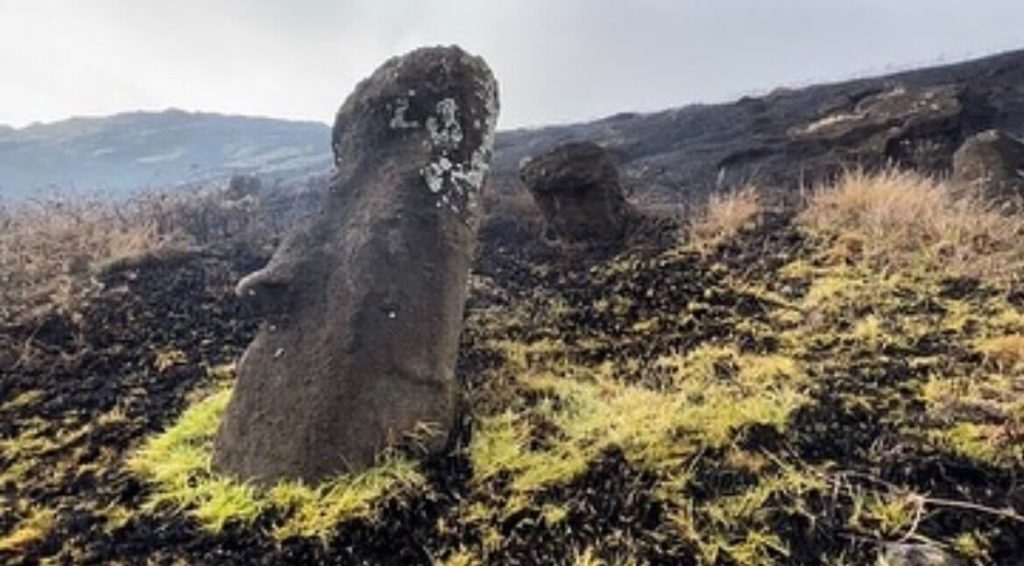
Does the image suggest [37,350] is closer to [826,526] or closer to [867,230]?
[826,526]

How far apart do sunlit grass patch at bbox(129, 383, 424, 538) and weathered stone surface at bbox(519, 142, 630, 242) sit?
423 cm

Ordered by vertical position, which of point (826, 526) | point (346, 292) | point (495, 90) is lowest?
point (826, 526)

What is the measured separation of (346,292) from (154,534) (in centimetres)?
112

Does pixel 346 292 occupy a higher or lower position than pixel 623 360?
higher

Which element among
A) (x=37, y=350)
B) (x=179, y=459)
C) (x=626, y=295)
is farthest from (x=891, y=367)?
(x=37, y=350)

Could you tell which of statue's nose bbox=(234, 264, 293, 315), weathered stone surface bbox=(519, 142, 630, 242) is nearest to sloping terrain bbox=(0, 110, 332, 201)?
weathered stone surface bbox=(519, 142, 630, 242)

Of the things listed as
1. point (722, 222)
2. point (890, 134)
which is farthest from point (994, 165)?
point (890, 134)

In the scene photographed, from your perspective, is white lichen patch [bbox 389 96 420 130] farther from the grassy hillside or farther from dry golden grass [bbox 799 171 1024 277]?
dry golden grass [bbox 799 171 1024 277]

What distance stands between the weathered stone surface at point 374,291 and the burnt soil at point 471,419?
292mm

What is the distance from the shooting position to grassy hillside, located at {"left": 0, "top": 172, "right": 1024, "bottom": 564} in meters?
2.76

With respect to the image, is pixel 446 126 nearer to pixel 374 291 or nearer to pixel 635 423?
pixel 374 291

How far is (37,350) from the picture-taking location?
5016mm

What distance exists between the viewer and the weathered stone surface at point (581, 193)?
7168 millimetres

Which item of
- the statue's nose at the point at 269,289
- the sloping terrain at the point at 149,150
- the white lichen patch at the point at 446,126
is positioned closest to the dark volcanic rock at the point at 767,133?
the white lichen patch at the point at 446,126
